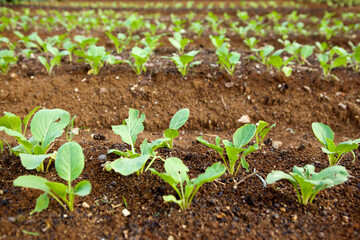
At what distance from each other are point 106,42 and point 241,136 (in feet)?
14.1

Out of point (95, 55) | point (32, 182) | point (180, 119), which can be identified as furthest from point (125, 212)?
point (95, 55)

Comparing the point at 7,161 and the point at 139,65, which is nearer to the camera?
the point at 7,161

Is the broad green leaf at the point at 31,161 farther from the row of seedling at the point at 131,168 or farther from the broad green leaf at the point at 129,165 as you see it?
the broad green leaf at the point at 129,165

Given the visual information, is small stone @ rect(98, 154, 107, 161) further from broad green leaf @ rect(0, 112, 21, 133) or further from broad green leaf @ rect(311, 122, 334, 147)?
broad green leaf @ rect(311, 122, 334, 147)

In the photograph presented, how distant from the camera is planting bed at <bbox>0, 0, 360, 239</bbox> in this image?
1.56m

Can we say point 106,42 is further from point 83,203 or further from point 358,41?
point 358,41

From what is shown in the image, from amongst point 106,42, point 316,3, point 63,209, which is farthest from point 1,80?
point 316,3

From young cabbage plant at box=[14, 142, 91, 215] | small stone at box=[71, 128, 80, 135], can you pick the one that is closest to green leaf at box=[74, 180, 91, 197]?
young cabbage plant at box=[14, 142, 91, 215]

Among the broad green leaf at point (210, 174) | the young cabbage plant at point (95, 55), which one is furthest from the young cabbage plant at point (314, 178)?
the young cabbage plant at point (95, 55)

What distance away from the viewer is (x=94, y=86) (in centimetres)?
348

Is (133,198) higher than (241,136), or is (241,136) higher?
(241,136)

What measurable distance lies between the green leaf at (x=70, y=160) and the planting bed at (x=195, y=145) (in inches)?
8.5

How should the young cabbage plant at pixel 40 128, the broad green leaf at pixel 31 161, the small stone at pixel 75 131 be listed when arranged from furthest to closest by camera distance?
the small stone at pixel 75 131 → the young cabbage plant at pixel 40 128 → the broad green leaf at pixel 31 161

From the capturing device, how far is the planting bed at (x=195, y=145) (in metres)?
1.56
